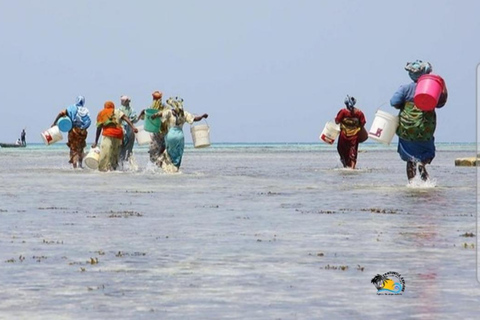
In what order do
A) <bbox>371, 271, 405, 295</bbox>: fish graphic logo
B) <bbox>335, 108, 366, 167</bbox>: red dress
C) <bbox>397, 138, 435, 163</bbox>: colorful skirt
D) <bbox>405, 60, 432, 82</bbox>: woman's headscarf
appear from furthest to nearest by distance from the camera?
<bbox>335, 108, 366, 167</bbox>: red dress < <bbox>397, 138, 435, 163</bbox>: colorful skirt < <bbox>405, 60, 432, 82</bbox>: woman's headscarf < <bbox>371, 271, 405, 295</bbox>: fish graphic logo

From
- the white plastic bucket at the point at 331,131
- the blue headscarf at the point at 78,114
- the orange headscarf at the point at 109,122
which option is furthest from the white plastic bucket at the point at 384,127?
the blue headscarf at the point at 78,114

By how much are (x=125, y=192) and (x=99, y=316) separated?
12.5 meters

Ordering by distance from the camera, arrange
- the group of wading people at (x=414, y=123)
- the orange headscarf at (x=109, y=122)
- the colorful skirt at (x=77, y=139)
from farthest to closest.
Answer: the colorful skirt at (x=77, y=139) → the orange headscarf at (x=109, y=122) → the group of wading people at (x=414, y=123)

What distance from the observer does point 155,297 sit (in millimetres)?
7496

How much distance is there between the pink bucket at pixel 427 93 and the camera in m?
18.5

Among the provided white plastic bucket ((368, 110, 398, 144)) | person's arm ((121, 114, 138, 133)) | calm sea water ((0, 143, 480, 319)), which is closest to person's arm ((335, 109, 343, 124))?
person's arm ((121, 114, 138, 133))

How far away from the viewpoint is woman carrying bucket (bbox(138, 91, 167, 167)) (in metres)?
25.8

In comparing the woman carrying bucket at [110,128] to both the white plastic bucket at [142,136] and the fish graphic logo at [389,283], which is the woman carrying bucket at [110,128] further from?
the fish graphic logo at [389,283]

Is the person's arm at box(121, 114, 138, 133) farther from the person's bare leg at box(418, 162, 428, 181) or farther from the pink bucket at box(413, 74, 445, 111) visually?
the pink bucket at box(413, 74, 445, 111)

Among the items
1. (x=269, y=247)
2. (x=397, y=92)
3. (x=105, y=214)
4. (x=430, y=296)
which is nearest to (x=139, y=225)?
(x=105, y=214)

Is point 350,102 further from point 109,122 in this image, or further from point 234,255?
point 234,255

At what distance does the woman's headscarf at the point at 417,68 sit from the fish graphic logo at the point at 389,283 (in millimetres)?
11112

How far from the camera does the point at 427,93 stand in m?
18.5

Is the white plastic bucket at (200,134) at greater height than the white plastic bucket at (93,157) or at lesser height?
greater
